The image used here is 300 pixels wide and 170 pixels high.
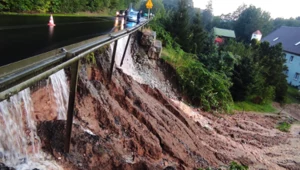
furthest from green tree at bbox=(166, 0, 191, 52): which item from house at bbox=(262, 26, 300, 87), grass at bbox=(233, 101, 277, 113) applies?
house at bbox=(262, 26, 300, 87)

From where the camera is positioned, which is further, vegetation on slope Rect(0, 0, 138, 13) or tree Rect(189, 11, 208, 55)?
tree Rect(189, 11, 208, 55)

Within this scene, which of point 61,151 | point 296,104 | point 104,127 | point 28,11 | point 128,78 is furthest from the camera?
point 296,104

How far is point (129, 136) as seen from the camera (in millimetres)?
6133

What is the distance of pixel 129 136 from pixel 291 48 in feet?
126

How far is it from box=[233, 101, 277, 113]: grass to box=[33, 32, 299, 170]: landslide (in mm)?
7078

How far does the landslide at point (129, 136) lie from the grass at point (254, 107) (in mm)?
7078

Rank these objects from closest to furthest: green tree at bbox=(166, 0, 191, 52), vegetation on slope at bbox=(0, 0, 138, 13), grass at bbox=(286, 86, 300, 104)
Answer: vegetation on slope at bbox=(0, 0, 138, 13) < green tree at bbox=(166, 0, 191, 52) < grass at bbox=(286, 86, 300, 104)

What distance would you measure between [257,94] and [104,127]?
60.9ft

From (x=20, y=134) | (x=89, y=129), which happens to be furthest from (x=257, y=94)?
(x=20, y=134)

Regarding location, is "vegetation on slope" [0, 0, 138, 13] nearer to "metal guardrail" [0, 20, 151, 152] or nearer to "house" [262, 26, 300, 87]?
"metal guardrail" [0, 20, 151, 152]

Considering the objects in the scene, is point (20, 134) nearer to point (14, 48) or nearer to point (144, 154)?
point (14, 48)

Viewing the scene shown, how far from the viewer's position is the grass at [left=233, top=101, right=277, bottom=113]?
1916 cm

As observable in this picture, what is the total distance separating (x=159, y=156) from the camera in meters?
6.16

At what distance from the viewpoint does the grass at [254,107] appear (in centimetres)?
1916
